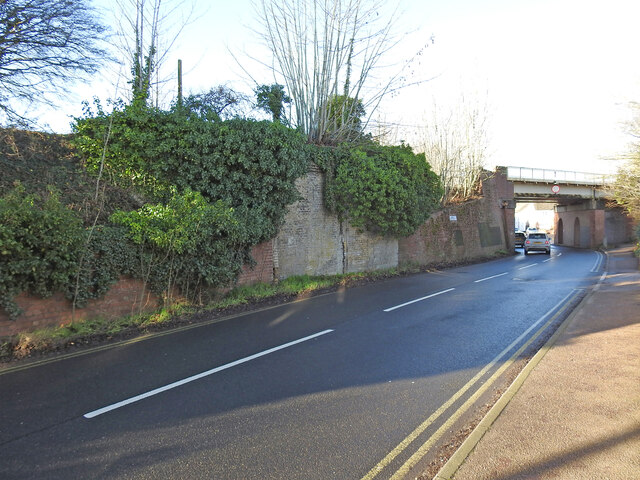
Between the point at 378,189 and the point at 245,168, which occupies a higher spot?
the point at 245,168

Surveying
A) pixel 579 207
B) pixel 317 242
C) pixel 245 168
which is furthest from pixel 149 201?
pixel 579 207

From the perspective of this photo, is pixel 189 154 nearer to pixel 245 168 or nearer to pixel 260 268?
pixel 245 168

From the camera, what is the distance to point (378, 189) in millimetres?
17141

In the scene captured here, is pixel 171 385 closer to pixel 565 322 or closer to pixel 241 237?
pixel 241 237

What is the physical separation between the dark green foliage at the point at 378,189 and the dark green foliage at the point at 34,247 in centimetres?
1048

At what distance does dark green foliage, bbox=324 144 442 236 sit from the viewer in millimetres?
16953

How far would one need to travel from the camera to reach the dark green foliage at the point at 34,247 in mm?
6898

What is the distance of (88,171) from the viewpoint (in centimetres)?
1214

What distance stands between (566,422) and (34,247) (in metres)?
8.12

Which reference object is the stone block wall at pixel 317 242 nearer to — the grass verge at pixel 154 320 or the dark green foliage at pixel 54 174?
the grass verge at pixel 154 320

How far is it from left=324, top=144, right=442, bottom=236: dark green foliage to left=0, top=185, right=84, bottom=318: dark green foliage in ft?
34.4

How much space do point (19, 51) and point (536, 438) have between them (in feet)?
46.8

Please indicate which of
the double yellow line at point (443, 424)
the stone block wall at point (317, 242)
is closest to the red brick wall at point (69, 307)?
the stone block wall at point (317, 242)

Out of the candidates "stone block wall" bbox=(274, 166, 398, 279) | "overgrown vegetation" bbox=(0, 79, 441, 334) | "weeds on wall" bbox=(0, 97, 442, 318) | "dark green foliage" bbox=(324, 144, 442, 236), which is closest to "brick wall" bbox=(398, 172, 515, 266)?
"dark green foliage" bbox=(324, 144, 442, 236)
